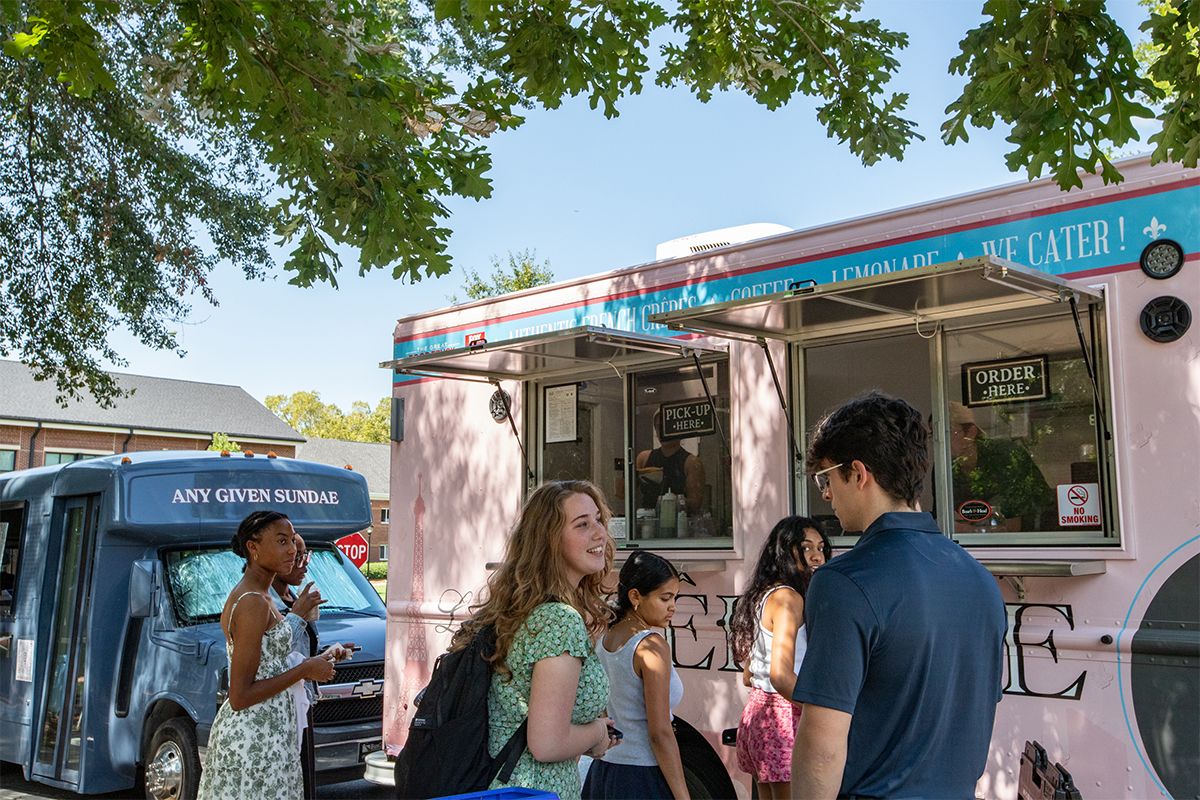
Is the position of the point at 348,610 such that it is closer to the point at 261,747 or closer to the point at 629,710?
the point at 261,747

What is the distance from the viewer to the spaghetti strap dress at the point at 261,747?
168 inches

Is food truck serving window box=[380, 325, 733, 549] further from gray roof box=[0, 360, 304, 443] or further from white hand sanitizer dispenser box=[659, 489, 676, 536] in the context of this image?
gray roof box=[0, 360, 304, 443]

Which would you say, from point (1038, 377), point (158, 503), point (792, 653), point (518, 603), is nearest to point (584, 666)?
point (518, 603)

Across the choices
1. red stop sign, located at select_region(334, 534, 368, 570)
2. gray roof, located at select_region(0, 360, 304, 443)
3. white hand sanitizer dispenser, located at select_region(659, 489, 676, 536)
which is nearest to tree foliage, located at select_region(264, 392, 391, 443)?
gray roof, located at select_region(0, 360, 304, 443)

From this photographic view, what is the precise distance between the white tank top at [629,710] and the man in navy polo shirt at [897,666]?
173 centimetres

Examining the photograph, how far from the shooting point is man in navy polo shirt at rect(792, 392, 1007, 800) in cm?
217

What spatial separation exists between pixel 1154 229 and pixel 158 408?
4665 cm

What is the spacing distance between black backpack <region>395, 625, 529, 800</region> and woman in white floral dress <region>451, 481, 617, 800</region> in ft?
0.12

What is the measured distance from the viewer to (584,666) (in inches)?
118

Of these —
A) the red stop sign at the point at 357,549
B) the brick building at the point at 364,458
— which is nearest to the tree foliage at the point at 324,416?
the brick building at the point at 364,458

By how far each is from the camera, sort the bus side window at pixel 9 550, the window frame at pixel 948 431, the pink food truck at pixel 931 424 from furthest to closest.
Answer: the bus side window at pixel 9 550 < the window frame at pixel 948 431 < the pink food truck at pixel 931 424

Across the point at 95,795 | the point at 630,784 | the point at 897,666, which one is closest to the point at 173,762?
the point at 95,795

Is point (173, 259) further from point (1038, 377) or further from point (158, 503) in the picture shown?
point (1038, 377)

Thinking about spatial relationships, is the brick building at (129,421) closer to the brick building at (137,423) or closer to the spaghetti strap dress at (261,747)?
the brick building at (137,423)
